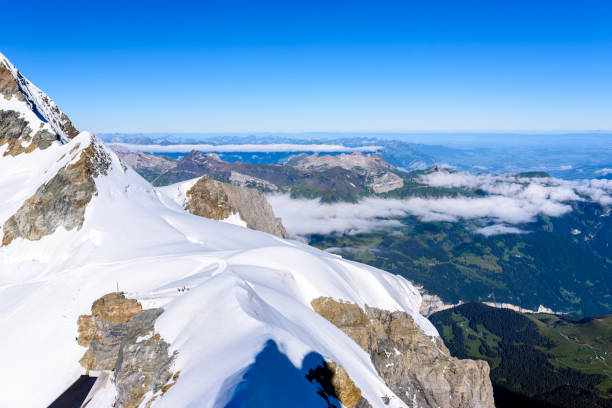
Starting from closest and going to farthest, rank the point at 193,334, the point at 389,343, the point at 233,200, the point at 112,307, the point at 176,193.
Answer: the point at 193,334 → the point at 112,307 → the point at 389,343 → the point at 176,193 → the point at 233,200

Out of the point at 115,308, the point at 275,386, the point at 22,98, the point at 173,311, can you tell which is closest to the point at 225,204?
the point at 22,98

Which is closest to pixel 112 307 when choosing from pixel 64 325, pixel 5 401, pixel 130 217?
pixel 64 325

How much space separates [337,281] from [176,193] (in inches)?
2339

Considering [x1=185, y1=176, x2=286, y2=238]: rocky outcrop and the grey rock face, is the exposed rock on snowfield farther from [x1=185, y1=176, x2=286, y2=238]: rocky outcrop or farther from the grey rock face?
the grey rock face

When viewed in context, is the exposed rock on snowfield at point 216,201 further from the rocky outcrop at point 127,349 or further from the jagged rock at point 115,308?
the rocky outcrop at point 127,349

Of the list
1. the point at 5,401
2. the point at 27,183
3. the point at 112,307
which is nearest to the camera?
the point at 5,401

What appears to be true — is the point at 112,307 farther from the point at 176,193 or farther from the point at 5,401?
the point at 176,193

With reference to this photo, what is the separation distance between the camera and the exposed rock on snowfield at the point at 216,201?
83.6 meters

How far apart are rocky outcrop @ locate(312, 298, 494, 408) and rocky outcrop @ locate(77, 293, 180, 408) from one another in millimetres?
18995

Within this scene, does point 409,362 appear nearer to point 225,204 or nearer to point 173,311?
point 173,311

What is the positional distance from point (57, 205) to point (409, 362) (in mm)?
56103

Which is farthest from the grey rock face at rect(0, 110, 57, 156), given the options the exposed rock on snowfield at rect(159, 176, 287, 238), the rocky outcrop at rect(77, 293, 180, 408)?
the rocky outcrop at rect(77, 293, 180, 408)

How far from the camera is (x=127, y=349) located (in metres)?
24.9

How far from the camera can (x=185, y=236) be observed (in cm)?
4922
